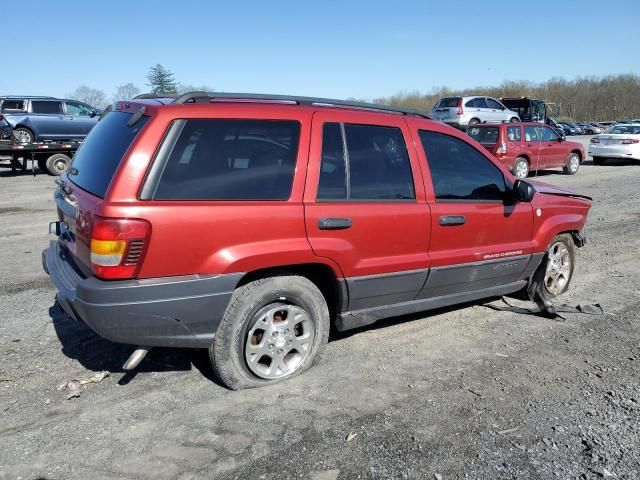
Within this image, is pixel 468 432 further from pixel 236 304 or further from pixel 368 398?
pixel 236 304

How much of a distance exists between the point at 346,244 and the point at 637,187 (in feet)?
43.7

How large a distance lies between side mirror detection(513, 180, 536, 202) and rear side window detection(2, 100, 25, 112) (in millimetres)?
17288

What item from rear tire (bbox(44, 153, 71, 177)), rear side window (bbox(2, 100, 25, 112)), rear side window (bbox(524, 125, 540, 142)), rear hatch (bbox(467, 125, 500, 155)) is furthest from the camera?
rear side window (bbox(2, 100, 25, 112))

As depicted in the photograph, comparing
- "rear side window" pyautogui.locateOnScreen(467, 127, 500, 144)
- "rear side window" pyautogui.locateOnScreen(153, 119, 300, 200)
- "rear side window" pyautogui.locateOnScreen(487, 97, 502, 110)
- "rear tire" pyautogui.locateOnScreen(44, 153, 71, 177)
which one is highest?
"rear side window" pyautogui.locateOnScreen(487, 97, 502, 110)

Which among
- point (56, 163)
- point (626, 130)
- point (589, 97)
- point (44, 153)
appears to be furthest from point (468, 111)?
point (589, 97)

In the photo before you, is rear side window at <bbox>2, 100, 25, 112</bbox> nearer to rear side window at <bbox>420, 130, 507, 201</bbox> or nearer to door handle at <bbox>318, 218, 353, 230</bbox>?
rear side window at <bbox>420, 130, 507, 201</bbox>

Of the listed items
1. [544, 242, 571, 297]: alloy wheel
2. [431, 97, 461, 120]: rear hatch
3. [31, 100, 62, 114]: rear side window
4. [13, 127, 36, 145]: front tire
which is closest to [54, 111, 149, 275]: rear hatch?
[544, 242, 571, 297]: alloy wheel

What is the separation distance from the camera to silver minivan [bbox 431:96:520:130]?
23.0 meters

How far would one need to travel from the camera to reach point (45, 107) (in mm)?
17625

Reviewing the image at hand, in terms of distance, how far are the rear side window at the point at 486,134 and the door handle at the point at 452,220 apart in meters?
12.5

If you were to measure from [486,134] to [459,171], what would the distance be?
42.0ft

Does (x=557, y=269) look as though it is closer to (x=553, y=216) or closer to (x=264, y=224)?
(x=553, y=216)

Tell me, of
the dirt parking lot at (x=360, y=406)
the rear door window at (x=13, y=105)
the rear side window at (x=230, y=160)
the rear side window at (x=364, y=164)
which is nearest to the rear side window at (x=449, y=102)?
the rear door window at (x=13, y=105)

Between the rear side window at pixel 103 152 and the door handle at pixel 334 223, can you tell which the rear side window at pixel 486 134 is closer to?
the door handle at pixel 334 223
